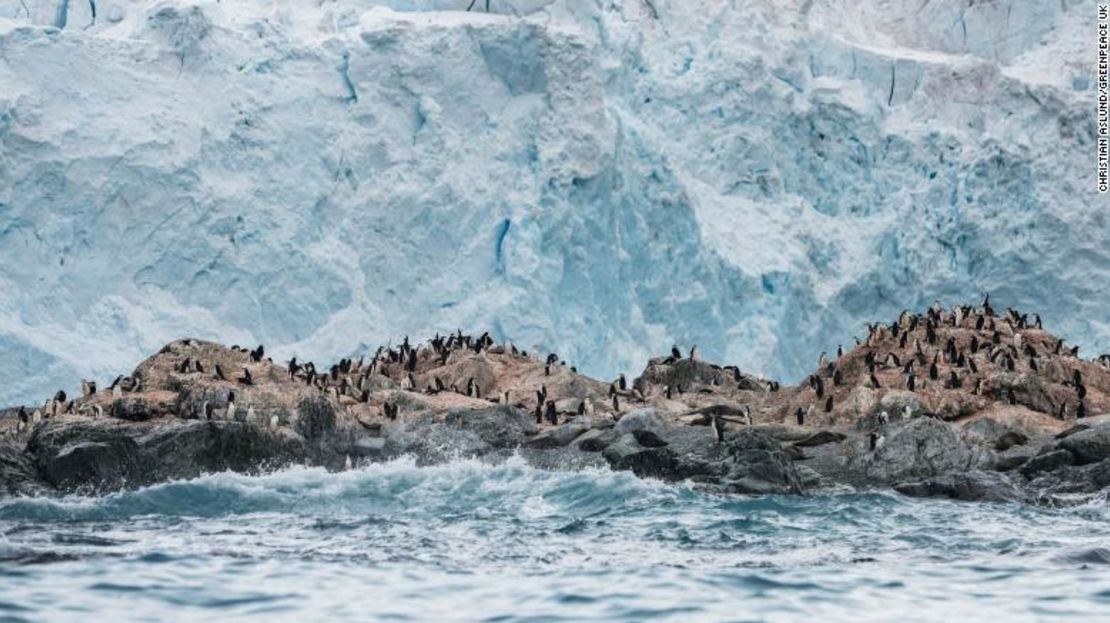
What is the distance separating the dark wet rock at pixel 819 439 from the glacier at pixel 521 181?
1360cm

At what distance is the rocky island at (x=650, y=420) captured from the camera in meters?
15.9

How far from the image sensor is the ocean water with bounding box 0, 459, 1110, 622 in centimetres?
803

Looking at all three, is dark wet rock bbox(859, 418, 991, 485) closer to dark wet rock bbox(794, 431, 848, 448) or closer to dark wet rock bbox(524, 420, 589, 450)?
dark wet rock bbox(794, 431, 848, 448)

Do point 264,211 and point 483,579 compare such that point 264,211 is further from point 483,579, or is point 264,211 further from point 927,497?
point 483,579

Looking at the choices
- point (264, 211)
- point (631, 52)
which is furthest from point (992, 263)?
point (264, 211)

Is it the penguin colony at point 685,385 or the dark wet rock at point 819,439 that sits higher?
the penguin colony at point 685,385

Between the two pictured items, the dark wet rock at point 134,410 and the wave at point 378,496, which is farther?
the dark wet rock at point 134,410

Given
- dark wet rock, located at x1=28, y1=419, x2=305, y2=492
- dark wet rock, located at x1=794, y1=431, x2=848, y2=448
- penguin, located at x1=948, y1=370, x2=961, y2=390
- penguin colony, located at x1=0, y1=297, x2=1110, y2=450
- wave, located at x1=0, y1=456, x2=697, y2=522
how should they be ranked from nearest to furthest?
wave, located at x1=0, y1=456, x2=697, y2=522 → dark wet rock, located at x1=28, y1=419, x2=305, y2=492 → dark wet rock, located at x1=794, y1=431, x2=848, y2=448 → penguin colony, located at x1=0, y1=297, x2=1110, y2=450 → penguin, located at x1=948, y1=370, x2=961, y2=390

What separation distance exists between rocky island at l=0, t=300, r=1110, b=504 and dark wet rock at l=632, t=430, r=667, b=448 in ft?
0.12

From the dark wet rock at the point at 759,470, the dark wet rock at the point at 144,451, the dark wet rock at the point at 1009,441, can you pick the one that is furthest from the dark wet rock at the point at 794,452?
the dark wet rock at the point at 144,451

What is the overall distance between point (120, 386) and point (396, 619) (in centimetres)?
1223

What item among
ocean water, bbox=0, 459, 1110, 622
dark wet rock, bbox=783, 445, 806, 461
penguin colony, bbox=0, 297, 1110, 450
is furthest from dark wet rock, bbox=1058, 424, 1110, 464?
dark wet rock, bbox=783, 445, 806, 461

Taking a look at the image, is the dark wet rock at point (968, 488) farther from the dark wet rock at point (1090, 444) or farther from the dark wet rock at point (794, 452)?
the dark wet rock at point (794, 452)

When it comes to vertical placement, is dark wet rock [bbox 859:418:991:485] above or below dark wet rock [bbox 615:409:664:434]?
below
